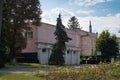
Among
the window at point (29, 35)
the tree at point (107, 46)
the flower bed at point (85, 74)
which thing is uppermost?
the window at point (29, 35)

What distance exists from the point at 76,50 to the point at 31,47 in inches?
584

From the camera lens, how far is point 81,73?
15.3m

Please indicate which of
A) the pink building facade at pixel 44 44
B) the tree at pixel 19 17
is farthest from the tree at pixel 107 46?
the tree at pixel 19 17

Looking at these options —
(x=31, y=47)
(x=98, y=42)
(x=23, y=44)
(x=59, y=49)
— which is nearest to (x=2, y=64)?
(x=23, y=44)

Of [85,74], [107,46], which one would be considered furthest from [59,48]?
[85,74]

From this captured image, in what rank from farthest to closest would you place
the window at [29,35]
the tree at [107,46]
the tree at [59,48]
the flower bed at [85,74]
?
the tree at [107,46]
the window at [29,35]
the tree at [59,48]
the flower bed at [85,74]

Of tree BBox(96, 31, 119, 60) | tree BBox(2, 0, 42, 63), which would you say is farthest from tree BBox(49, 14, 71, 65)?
tree BBox(96, 31, 119, 60)

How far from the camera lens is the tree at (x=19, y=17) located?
4072cm

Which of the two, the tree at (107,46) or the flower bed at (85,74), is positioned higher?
the tree at (107,46)

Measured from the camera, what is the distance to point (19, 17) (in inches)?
1608

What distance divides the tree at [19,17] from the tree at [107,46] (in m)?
27.7

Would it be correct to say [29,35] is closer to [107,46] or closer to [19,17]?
[19,17]

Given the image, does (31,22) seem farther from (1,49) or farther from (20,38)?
(1,49)

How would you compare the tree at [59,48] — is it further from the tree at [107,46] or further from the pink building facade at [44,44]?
the tree at [107,46]
